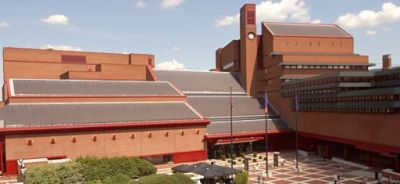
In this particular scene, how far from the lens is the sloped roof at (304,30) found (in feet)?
212

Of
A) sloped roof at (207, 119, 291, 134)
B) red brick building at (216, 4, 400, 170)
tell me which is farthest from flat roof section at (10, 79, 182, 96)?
red brick building at (216, 4, 400, 170)

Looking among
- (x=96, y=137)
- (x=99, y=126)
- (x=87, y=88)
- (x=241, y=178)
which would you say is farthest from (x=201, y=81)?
(x=241, y=178)

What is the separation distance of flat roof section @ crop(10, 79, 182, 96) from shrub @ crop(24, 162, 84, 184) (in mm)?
17734

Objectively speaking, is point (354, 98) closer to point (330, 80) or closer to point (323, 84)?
point (330, 80)

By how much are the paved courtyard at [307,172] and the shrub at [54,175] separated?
543 inches

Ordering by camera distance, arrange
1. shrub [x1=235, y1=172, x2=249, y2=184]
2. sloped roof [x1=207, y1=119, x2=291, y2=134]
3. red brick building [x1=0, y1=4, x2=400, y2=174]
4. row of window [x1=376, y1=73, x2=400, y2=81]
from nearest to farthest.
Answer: shrub [x1=235, y1=172, x2=249, y2=184], row of window [x1=376, y1=73, x2=400, y2=81], red brick building [x1=0, y1=4, x2=400, y2=174], sloped roof [x1=207, y1=119, x2=291, y2=134]

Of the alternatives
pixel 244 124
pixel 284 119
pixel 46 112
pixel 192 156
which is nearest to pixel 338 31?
pixel 284 119

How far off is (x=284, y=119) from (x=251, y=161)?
42.9 ft

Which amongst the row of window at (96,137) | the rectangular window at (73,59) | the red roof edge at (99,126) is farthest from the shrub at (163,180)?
the rectangular window at (73,59)

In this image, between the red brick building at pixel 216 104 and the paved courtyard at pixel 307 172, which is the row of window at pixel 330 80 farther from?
the paved courtyard at pixel 307 172

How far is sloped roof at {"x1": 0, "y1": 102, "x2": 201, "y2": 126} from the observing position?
138 ft

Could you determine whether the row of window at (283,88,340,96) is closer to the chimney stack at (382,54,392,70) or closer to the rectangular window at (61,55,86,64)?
the chimney stack at (382,54,392,70)

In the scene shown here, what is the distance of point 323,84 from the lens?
160ft

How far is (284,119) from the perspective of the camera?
59.8 meters
